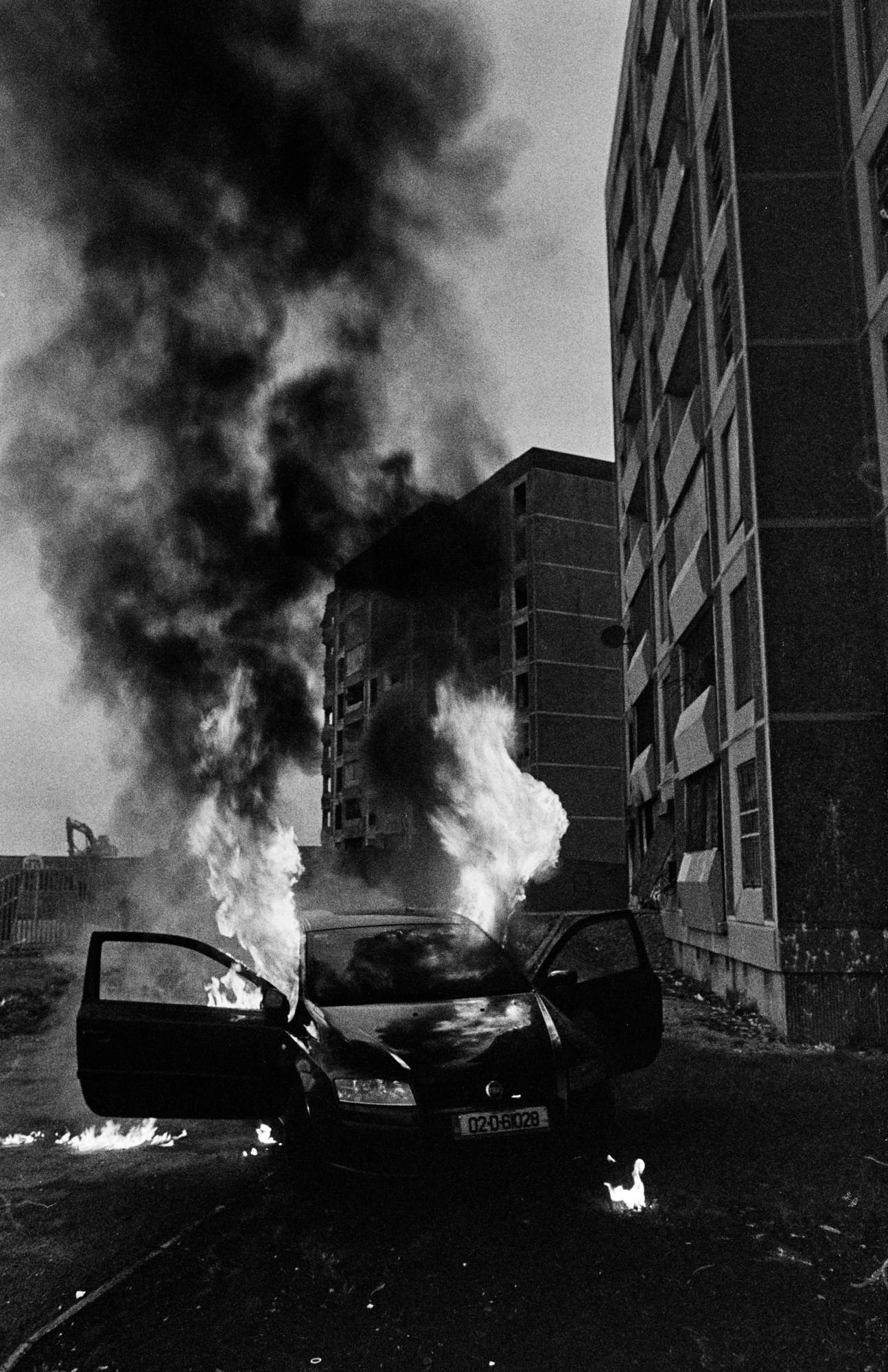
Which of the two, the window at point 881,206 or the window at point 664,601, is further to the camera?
the window at point 664,601

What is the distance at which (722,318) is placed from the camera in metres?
15.0

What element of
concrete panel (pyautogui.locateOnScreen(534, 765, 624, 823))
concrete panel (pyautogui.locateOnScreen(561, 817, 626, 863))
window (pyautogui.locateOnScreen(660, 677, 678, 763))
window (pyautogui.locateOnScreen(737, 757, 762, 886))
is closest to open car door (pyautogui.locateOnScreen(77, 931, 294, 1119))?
window (pyautogui.locateOnScreen(737, 757, 762, 886))

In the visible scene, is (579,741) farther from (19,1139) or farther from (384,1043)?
(384,1043)

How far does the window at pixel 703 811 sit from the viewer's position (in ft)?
50.3

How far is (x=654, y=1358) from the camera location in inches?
134

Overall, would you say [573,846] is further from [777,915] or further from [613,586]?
[777,915]

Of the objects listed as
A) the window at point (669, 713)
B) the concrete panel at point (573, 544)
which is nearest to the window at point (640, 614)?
the window at point (669, 713)

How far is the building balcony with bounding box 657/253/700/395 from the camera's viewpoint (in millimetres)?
16984

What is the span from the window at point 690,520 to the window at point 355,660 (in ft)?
143

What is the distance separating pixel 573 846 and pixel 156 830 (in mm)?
28610

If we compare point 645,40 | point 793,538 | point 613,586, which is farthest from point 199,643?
point 613,586

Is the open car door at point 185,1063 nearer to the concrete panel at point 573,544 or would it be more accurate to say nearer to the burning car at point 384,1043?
the burning car at point 384,1043

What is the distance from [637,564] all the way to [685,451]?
7340 millimetres

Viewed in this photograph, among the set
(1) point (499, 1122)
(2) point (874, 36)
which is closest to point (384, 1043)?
(1) point (499, 1122)
